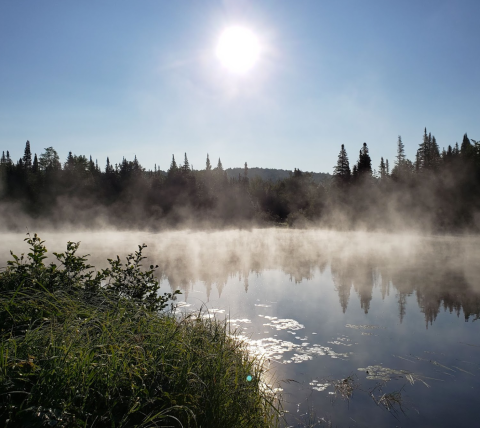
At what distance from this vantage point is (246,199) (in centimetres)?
6003

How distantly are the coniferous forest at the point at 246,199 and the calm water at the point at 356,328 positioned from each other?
21.8 m

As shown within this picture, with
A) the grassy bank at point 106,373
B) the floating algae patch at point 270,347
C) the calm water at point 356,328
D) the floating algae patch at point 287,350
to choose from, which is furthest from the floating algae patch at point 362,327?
the grassy bank at point 106,373

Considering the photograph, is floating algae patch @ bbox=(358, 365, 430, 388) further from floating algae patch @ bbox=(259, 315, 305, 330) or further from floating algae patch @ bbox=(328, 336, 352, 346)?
floating algae patch @ bbox=(259, 315, 305, 330)

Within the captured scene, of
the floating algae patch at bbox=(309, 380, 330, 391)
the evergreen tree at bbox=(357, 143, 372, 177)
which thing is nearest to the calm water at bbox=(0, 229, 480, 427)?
the floating algae patch at bbox=(309, 380, 330, 391)

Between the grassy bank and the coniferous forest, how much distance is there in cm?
3647

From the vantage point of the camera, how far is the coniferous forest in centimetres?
3834

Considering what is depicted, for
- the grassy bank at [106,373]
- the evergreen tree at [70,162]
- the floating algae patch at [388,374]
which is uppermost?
the evergreen tree at [70,162]

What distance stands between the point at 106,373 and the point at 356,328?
21.8 feet

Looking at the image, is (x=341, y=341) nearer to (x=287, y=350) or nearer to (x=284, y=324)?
(x=287, y=350)

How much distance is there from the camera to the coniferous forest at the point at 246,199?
3834cm

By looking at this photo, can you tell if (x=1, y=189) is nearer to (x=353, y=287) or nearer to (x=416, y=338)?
(x=353, y=287)

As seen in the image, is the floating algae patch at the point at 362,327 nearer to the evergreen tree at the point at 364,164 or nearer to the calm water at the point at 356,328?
the calm water at the point at 356,328

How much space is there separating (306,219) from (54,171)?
35905 millimetres

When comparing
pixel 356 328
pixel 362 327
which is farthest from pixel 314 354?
pixel 362 327
